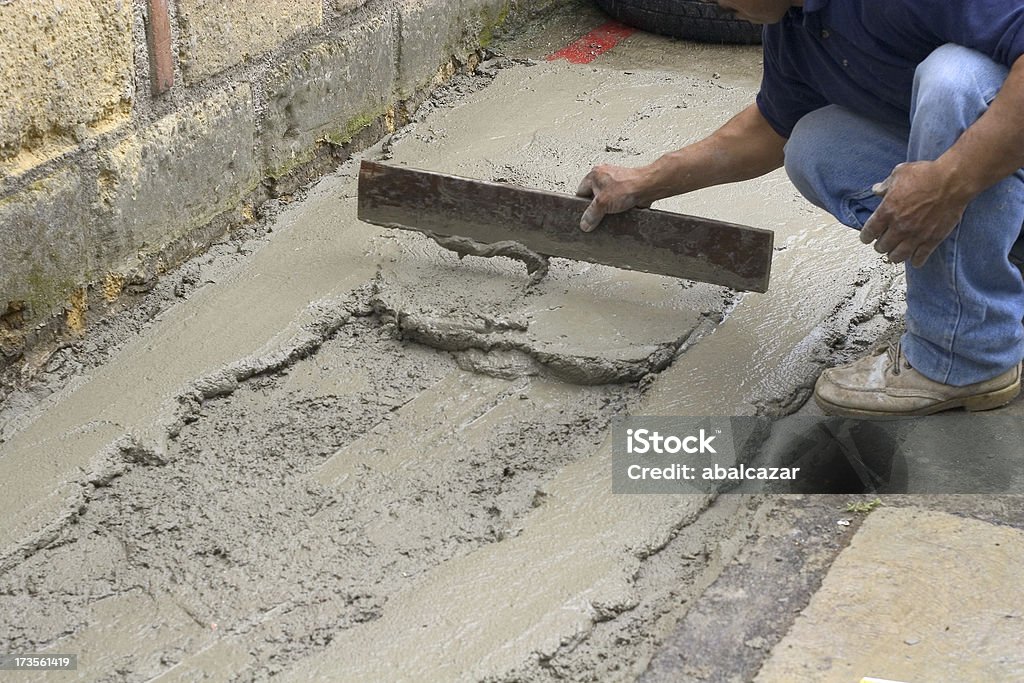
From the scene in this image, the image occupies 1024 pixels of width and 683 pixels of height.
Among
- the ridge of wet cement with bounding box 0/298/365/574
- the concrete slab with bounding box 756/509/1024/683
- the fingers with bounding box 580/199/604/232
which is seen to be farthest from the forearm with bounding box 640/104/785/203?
the concrete slab with bounding box 756/509/1024/683

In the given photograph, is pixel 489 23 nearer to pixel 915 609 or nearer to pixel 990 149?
pixel 990 149

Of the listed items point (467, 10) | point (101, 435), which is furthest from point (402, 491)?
point (467, 10)

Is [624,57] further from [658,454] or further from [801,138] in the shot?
[658,454]

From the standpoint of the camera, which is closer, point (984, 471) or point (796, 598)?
point (796, 598)

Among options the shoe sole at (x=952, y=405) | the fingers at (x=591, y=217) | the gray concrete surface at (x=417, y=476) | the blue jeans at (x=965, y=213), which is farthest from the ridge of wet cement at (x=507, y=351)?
the blue jeans at (x=965, y=213)

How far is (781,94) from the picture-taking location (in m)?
2.47

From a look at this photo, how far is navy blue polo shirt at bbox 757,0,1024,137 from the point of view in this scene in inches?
78.1

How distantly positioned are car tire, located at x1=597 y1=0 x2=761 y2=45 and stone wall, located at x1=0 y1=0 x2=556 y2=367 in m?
1.16

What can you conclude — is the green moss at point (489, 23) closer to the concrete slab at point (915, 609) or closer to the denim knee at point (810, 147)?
the denim knee at point (810, 147)

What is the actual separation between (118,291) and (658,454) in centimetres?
136

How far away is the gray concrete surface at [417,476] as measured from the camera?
5.94 feet

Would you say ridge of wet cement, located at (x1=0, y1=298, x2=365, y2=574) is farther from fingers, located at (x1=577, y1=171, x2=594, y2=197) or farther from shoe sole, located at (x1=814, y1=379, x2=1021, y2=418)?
shoe sole, located at (x1=814, y1=379, x2=1021, y2=418)

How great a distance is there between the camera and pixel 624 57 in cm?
418

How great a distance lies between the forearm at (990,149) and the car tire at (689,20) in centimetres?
235
